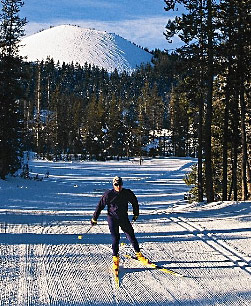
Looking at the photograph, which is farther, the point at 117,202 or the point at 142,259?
the point at 142,259

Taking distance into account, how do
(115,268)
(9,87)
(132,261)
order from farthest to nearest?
(9,87) → (132,261) → (115,268)

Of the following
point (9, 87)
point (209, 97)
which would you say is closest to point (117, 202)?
point (209, 97)

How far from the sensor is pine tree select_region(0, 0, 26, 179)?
24.9 m

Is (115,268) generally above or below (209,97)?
below

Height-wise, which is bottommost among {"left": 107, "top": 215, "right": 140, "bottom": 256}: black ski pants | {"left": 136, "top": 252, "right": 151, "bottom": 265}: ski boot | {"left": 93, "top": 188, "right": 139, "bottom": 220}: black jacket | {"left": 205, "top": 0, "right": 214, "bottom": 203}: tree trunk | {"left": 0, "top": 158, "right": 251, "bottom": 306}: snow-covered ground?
{"left": 0, "top": 158, "right": 251, "bottom": 306}: snow-covered ground

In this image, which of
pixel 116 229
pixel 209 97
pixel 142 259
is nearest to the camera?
pixel 116 229

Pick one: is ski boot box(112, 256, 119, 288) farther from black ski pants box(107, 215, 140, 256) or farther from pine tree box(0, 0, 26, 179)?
pine tree box(0, 0, 26, 179)

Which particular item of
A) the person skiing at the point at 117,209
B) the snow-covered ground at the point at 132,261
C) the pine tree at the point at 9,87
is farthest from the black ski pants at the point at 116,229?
the pine tree at the point at 9,87

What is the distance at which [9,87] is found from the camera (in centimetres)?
2559

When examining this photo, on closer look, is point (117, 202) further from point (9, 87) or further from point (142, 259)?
point (9, 87)

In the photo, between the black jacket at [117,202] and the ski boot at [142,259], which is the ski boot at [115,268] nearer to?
the ski boot at [142,259]

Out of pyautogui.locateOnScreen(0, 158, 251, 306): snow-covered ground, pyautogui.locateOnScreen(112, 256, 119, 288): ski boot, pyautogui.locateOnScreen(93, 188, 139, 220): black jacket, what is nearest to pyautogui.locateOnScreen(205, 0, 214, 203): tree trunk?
pyautogui.locateOnScreen(0, 158, 251, 306): snow-covered ground

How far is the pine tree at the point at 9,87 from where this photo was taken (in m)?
24.9

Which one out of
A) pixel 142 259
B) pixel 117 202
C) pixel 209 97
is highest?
pixel 209 97
